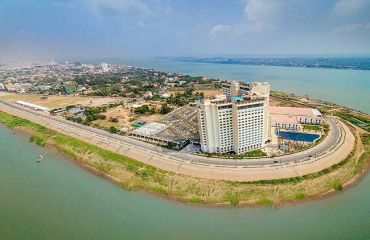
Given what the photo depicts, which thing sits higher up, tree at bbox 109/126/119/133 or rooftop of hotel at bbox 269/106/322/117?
rooftop of hotel at bbox 269/106/322/117

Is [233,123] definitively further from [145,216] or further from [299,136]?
[145,216]

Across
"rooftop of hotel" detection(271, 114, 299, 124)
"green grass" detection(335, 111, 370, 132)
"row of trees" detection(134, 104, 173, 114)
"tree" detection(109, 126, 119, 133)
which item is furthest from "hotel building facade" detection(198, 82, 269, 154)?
"row of trees" detection(134, 104, 173, 114)

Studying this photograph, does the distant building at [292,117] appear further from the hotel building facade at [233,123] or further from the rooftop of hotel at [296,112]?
the hotel building facade at [233,123]

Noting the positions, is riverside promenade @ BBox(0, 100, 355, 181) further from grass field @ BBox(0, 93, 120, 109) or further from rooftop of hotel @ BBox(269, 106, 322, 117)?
grass field @ BBox(0, 93, 120, 109)

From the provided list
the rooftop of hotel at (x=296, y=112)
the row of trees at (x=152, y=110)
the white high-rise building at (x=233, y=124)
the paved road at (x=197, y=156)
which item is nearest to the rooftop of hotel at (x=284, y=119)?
the rooftop of hotel at (x=296, y=112)

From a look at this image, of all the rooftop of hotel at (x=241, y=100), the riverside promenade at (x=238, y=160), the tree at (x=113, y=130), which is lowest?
the riverside promenade at (x=238, y=160)

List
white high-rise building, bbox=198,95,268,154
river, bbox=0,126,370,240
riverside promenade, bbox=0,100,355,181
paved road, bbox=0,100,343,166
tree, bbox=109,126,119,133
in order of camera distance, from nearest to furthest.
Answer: river, bbox=0,126,370,240 → riverside promenade, bbox=0,100,355,181 → paved road, bbox=0,100,343,166 → white high-rise building, bbox=198,95,268,154 → tree, bbox=109,126,119,133

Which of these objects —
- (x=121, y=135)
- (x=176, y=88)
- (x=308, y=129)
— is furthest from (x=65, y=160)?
(x=176, y=88)
